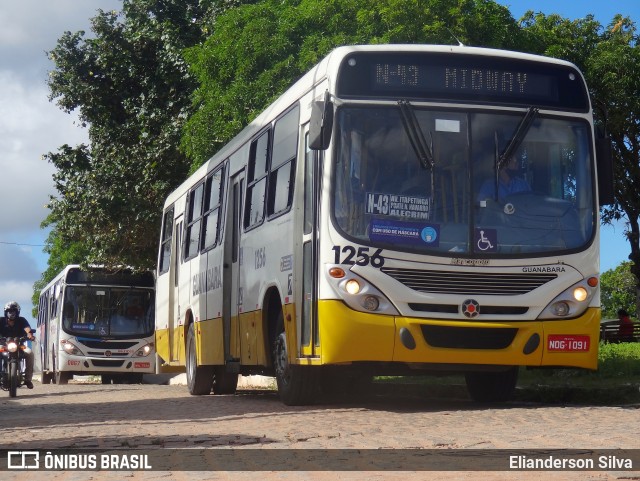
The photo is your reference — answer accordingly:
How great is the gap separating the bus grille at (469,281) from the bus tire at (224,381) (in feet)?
24.6

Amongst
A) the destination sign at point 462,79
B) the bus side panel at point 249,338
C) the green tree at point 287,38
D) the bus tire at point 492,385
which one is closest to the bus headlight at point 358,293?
the destination sign at point 462,79

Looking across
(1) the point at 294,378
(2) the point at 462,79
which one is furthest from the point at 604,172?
(1) the point at 294,378

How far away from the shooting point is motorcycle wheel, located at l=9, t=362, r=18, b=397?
863 inches

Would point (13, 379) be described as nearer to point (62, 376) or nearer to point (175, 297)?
point (175, 297)

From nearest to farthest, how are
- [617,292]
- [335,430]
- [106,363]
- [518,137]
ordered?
[335,430], [518,137], [106,363], [617,292]

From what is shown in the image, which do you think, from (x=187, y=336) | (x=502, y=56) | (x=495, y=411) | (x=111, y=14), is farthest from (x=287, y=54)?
(x=495, y=411)

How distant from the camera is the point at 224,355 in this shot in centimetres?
1688

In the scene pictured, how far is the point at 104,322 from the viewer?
33.8m

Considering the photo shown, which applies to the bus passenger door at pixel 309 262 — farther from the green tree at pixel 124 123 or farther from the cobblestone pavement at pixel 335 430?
the green tree at pixel 124 123

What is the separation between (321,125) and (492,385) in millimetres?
4082

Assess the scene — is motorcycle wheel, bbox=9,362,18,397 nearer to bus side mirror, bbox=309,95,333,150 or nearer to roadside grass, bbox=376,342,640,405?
roadside grass, bbox=376,342,640,405

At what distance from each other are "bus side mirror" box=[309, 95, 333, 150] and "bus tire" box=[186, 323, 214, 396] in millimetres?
7752

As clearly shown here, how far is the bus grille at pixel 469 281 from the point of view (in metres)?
12.0

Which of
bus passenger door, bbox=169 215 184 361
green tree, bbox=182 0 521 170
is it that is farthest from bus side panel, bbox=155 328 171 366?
green tree, bbox=182 0 521 170
